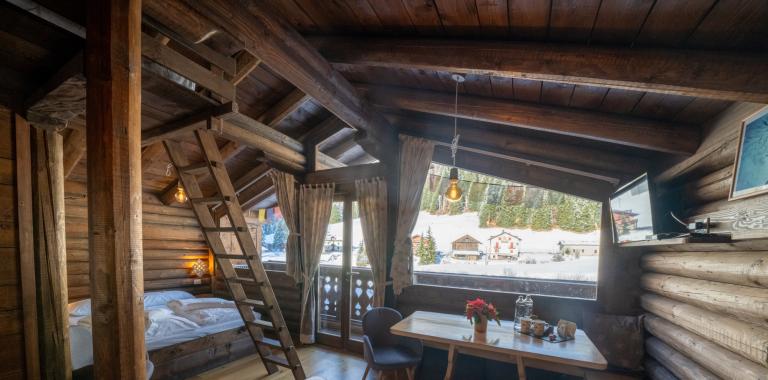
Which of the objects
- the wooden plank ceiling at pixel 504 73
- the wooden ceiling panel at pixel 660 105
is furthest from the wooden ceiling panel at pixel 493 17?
the wooden ceiling panel at pixel 660 105

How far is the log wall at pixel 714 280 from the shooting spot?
1.75 meters

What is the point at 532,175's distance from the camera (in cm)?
398

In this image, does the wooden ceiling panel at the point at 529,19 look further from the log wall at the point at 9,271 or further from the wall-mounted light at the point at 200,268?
the wall-mounted light at the point at 200,268

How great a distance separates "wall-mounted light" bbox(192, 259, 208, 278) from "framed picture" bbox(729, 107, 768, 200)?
728 cm

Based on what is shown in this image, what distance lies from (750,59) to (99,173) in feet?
9.96

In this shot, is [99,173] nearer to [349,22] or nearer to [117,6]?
[117,6]

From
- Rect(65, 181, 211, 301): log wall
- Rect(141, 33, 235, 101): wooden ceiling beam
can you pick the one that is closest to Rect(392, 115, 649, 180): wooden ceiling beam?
Rect(141, 33, 235, 101): wooden ceiling beam

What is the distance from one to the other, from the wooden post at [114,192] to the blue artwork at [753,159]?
2953 millimetres

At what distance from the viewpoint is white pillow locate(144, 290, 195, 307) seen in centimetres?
499

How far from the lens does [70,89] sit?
1775mm

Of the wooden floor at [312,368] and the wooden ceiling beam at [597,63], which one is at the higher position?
the wooden ceiling beam at [597,63]

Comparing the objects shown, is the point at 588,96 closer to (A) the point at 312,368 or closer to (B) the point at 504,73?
(B) the point at 504,73

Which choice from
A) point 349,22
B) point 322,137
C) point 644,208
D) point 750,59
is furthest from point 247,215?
point 750,59

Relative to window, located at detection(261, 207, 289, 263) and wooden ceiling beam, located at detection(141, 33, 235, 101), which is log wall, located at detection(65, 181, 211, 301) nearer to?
window, located at detection(261, 207, 289, 263)
